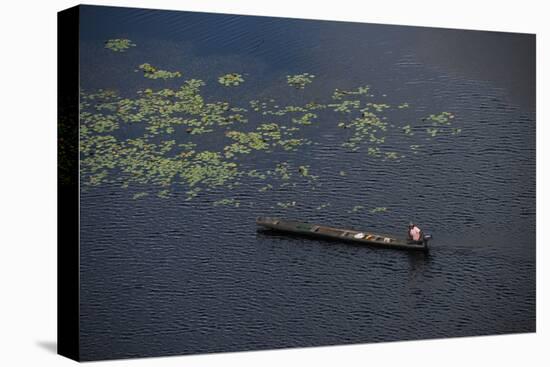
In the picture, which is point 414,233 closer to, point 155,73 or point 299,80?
point 299,80

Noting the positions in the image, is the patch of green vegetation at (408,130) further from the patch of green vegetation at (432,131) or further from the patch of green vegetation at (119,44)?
the patch of green vegetation at (119,44)

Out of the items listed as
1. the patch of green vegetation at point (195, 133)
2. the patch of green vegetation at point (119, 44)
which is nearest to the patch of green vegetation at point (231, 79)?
the patch of green vegetation at point (195, 133)

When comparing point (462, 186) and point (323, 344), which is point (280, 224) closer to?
point (323, 344)

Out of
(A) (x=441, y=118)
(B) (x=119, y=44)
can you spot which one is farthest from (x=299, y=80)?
(B) (x=119, y=44)

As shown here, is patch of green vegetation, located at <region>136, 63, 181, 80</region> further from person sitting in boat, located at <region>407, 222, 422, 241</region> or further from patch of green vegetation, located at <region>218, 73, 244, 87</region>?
person sitting in boat, located at <region>407, 222, 422, 241</region>

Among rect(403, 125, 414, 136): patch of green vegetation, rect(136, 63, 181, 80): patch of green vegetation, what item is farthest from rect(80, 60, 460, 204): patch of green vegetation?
rect(403, 125, 414, 136): patch of green vegetation

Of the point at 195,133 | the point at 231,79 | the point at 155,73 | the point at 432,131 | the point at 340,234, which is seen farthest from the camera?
the point at 432,131

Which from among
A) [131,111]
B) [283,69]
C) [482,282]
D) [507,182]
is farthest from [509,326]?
[131,111]
